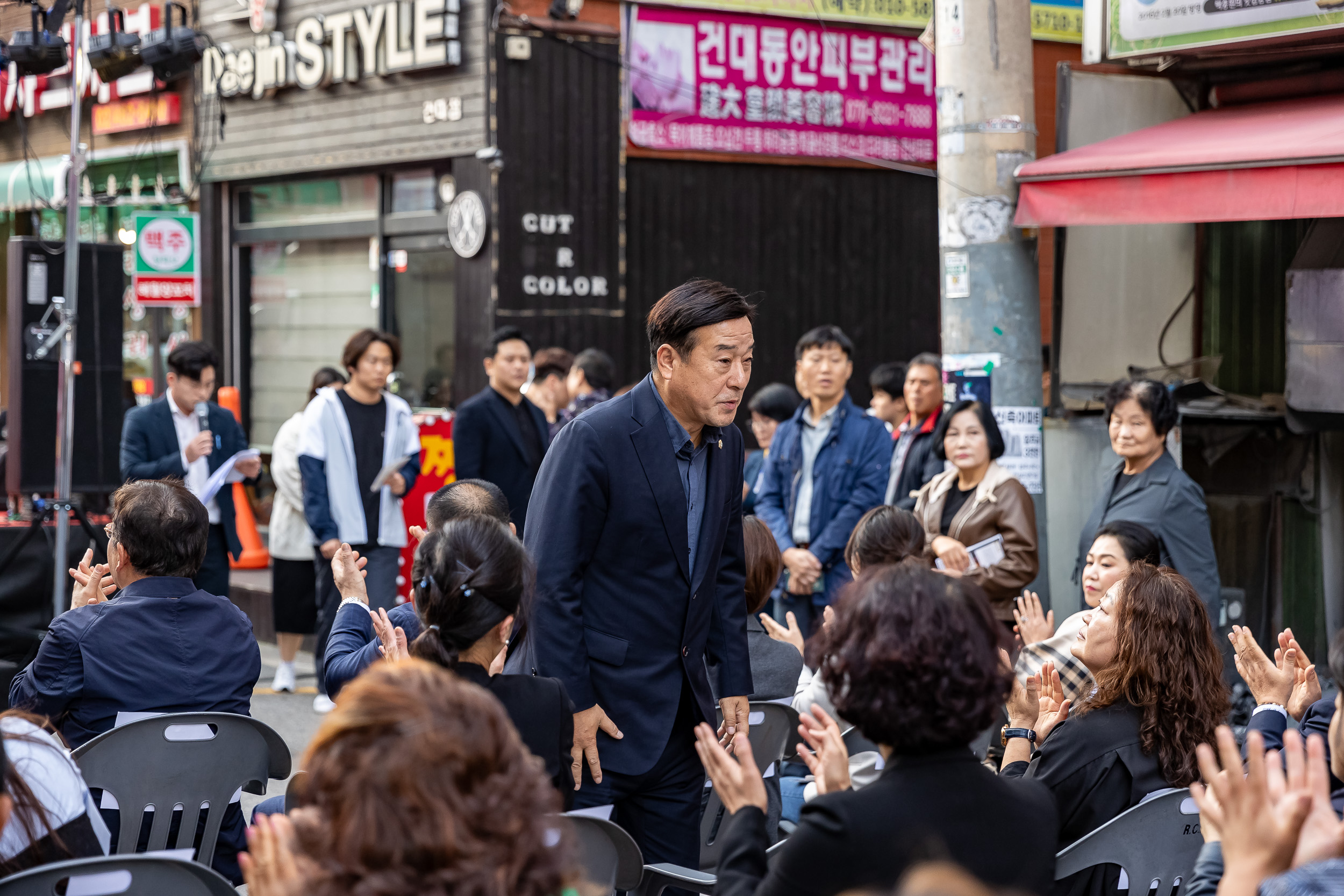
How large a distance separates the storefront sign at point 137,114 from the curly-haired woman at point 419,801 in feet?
39.6

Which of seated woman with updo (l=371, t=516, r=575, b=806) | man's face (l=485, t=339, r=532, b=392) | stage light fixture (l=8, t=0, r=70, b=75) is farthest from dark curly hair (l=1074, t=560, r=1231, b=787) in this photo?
stage light fixture (l=8, t=0, r=70, b=75)

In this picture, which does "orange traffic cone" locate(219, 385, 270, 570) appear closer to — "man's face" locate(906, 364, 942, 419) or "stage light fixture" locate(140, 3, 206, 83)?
"stage light fixture" locate(140, 3, 206, 83)

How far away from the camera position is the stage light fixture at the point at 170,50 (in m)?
9.63

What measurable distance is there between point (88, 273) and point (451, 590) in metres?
5.57

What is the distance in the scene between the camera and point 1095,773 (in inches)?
125

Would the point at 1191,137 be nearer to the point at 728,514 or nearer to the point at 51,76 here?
the point at 728,514

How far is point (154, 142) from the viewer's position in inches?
510

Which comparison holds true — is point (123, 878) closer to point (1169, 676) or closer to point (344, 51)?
point (1169, 676)

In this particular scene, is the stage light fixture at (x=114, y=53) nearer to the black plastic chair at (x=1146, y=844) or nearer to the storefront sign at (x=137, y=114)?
the storefront sign at (x=137, y=114)

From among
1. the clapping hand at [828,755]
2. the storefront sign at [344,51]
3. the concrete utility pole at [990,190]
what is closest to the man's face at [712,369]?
the clapping hand at [828,755]

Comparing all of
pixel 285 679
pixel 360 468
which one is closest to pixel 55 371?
pixel 360 468

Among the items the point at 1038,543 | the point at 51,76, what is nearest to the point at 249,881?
the point at 1038,543

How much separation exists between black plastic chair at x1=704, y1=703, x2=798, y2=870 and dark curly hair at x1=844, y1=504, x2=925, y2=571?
0.87m

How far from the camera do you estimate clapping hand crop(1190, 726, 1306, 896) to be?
6.50ft
